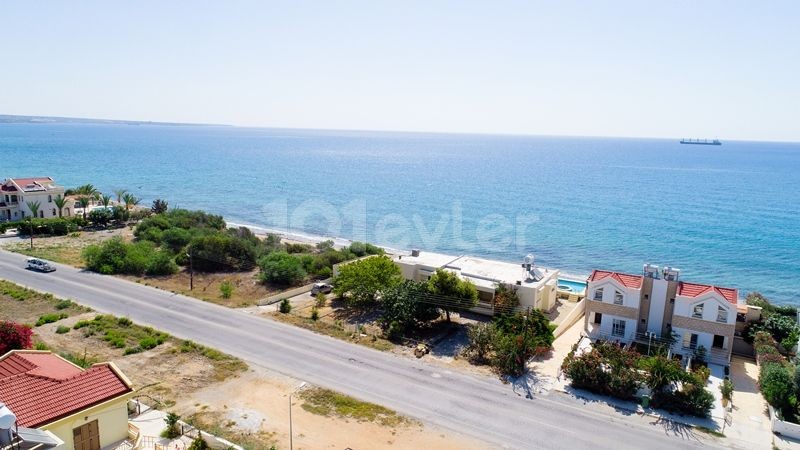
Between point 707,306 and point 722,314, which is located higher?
point 707,306

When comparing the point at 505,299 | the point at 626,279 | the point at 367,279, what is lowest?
the point at 505,299

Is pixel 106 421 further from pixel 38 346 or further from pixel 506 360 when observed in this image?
pixel 506 360

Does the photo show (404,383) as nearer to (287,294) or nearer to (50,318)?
(287,294)

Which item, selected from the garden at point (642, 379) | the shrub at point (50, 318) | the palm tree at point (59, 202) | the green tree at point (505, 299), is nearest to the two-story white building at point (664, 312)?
the garden at point (642, 379)

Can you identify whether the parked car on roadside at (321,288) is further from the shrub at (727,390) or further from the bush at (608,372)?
the shrub at (727,390)

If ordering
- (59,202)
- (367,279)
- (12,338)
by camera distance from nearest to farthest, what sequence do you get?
(12,338), (367,279), (59,202)

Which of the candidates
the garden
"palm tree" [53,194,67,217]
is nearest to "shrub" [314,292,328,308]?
the garden

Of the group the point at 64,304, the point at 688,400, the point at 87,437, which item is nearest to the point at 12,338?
the point at 87,437
